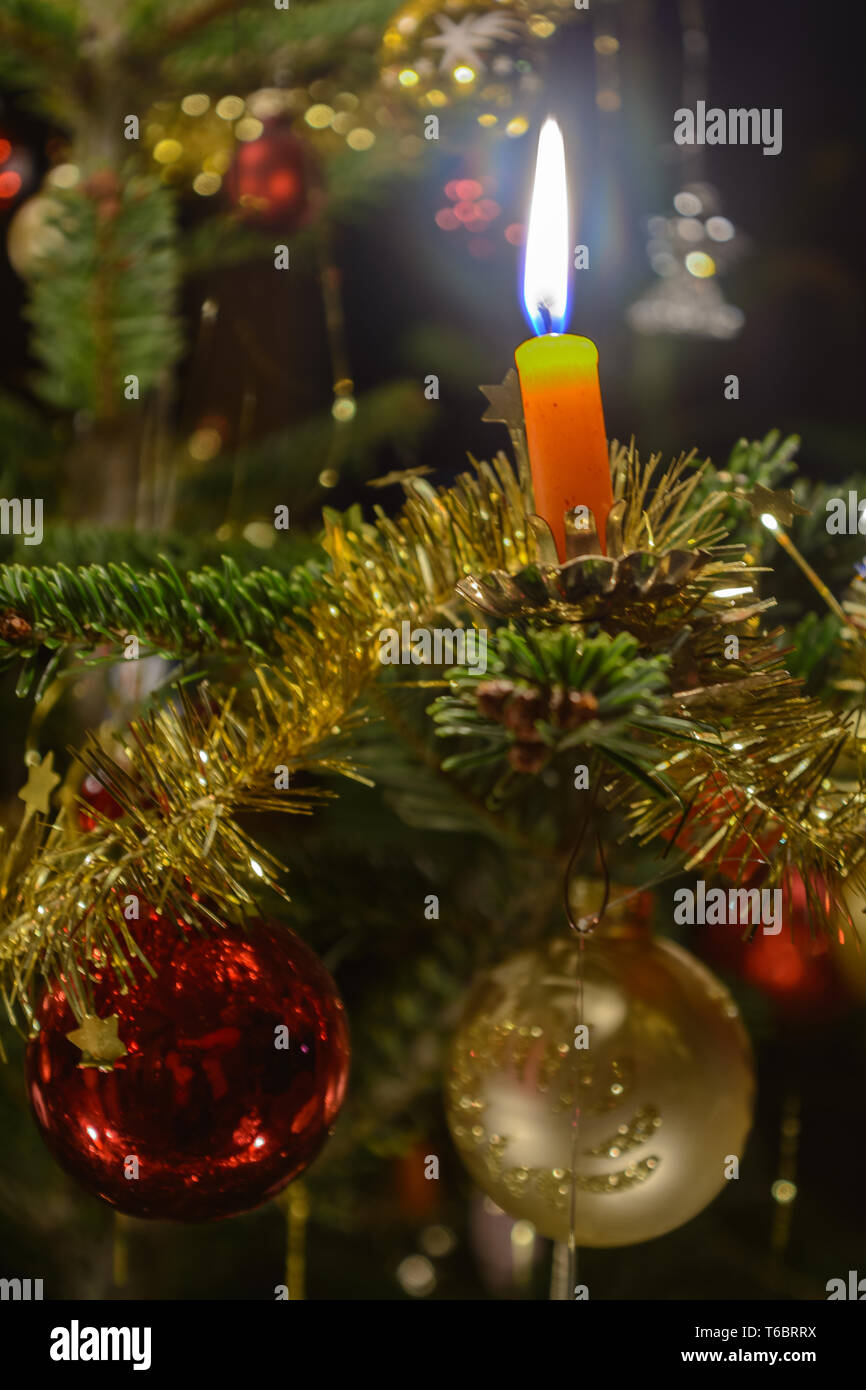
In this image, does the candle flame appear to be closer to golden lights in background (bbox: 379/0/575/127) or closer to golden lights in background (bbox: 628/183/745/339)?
golden lights in background (bbox: 379/0/575/127)

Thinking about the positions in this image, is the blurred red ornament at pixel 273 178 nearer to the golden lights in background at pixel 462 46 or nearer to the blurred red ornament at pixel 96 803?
the golden lights in background at pixel 462 46

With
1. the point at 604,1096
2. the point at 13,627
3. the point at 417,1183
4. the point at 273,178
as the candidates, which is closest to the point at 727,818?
the point at 604,1096

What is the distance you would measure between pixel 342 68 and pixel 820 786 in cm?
79

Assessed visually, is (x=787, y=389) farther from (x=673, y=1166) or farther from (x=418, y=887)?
(x=673, y=1166)

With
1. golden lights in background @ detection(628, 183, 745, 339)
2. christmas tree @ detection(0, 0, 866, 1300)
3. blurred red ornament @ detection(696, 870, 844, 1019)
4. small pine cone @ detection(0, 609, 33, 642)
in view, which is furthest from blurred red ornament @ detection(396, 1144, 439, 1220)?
golden lights in background @ detection(628, 183, 745, 339)

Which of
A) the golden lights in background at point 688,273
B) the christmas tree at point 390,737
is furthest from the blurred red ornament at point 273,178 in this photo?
the golden lights in background at point 688,273

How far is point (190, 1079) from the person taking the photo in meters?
0.38

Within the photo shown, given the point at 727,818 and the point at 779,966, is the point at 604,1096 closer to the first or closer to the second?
the point at 727,818

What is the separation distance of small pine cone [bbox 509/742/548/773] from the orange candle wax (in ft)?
0.33

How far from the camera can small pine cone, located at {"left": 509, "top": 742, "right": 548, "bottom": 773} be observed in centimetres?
26

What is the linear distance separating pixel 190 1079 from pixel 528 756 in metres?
0.21

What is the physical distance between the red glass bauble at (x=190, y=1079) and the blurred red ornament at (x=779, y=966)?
1.24 feet

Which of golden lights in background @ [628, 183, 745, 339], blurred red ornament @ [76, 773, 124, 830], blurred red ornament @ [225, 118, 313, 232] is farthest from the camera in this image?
golden lights in background @ [628, 183, 745, 339]

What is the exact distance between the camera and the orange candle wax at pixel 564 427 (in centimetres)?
33
